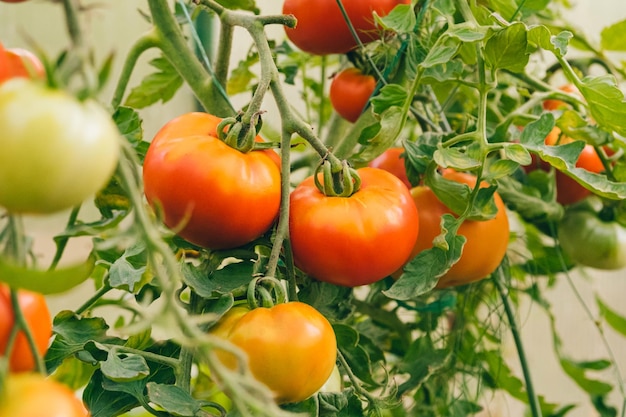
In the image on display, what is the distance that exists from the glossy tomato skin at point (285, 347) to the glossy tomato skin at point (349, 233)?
59 mm

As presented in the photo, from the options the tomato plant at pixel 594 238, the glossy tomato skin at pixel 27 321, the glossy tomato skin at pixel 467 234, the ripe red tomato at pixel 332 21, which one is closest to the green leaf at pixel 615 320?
the tomato plant at pixel 594 238

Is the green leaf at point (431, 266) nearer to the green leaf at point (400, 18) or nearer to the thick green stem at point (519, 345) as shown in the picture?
the green leaf at point (400, 18)

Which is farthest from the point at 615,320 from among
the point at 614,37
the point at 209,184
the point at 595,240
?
the point at 209,184

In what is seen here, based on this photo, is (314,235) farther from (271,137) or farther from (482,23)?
(271,137)

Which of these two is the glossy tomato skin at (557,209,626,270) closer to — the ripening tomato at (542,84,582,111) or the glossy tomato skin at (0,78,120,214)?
the ripening tomato at (542,84,582,111)

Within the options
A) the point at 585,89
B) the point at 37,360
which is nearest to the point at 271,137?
the point at 585,89

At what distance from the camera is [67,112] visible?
17 cm

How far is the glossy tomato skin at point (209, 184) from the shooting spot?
38 centimetres

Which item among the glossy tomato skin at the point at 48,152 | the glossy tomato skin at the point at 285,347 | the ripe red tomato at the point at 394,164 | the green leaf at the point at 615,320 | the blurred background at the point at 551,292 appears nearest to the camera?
the glossy tomato skin at the point at 48,152

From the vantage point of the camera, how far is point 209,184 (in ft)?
1.25

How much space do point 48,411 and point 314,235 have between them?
23 cm

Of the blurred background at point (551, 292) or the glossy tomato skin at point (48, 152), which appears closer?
the glossy tomato skin at point (48, 152)

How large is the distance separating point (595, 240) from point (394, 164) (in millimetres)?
252

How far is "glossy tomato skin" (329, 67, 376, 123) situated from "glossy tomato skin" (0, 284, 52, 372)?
1.29 ft
